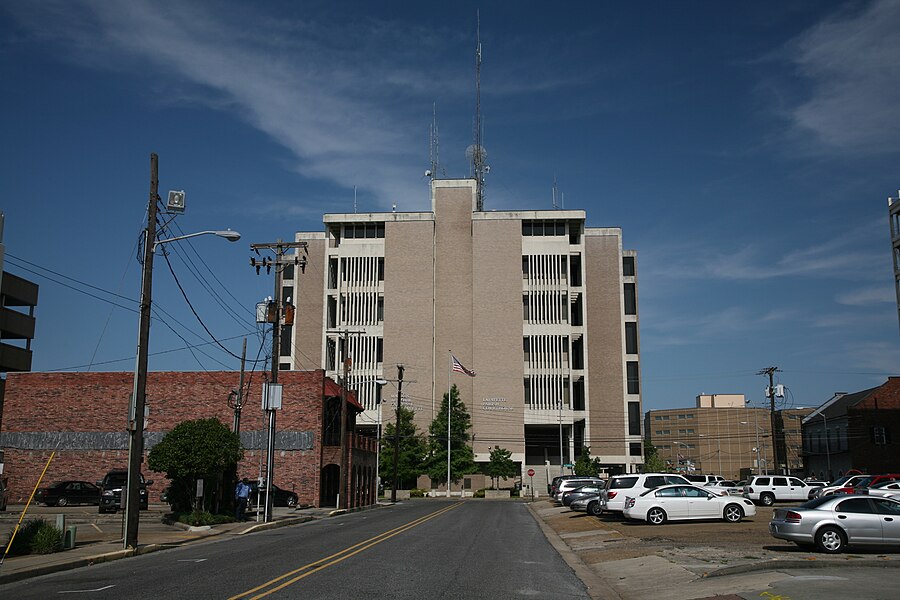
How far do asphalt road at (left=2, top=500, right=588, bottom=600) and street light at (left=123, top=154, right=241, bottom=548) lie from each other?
1450 millimetres

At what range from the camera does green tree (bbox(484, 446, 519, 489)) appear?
322 ft

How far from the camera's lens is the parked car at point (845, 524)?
19344mm

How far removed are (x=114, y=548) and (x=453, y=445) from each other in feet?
257

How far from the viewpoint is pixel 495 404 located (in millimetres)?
103500

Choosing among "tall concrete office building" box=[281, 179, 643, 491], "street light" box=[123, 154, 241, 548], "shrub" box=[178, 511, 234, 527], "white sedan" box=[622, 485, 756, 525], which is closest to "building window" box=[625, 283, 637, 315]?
"tall concrete office building" box=[281, 179, 643, 491]

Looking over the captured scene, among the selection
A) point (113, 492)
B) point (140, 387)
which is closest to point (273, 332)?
point (113, 492)

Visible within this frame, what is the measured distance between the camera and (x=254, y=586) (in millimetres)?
14117

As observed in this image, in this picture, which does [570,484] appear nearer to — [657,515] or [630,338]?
[657,515]

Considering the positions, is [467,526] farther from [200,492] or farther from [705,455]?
[705,455]

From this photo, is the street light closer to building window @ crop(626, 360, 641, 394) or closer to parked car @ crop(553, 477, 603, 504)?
parked car @ crop(553, 477, 603, 504)

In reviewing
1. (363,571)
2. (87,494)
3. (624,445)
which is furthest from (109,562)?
(624,445)

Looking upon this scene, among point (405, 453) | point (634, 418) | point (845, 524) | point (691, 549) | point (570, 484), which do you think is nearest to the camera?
point (845, 524)

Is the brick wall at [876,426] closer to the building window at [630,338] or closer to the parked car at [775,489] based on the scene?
the building window at [630,338]

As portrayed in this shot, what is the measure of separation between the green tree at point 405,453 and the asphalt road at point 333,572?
6838 centimetres
